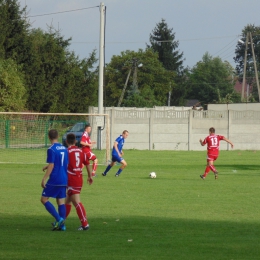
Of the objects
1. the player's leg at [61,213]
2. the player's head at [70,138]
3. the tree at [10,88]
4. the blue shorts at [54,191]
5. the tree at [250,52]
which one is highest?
the tree at [250,52]

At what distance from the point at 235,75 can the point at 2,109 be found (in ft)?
279

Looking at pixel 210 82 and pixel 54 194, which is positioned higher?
pixel 210 82

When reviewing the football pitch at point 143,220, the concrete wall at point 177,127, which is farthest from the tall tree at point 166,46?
the football pitch at point 143,220

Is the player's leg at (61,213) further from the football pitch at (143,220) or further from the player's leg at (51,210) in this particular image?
the football pitch at (143,220)

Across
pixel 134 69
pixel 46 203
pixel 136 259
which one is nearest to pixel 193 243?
pixel 136 259

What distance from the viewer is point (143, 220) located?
1270 cm

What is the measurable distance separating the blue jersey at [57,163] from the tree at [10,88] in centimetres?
3448

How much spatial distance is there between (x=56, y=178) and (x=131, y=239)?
5.91ft

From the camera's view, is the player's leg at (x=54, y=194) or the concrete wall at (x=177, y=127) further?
the concrete wall at (x=177, y=127)

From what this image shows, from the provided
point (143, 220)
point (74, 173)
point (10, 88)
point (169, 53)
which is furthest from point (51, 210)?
point (169, 53)

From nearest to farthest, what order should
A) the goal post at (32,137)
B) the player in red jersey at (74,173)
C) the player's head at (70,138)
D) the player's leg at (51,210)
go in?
the player's leg at (51,210)
the player in red jersey at (74,173)
the player's head at (70,138)
the goal post at (32,137)

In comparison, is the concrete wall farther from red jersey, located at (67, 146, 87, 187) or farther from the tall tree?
the tall tree

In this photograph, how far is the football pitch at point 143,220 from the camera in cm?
934

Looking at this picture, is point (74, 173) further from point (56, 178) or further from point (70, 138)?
point (70, 138)
